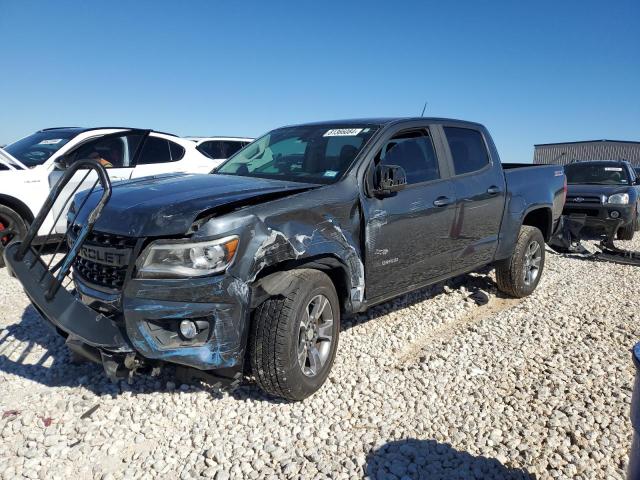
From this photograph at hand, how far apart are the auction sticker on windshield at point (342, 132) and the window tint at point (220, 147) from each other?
570 cm

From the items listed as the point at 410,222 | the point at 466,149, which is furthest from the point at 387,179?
the point at 466,149

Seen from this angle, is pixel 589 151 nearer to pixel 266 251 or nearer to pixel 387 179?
pixel 387 179

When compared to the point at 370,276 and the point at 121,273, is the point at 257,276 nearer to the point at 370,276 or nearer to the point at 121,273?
the point at 121,273

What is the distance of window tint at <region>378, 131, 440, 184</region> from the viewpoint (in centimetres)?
387

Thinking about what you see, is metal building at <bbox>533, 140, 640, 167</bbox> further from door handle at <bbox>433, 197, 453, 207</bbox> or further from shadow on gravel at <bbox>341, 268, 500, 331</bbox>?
door handle at <bbox>433, 197, 453, 207</bbox>

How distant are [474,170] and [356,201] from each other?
5.90 ft

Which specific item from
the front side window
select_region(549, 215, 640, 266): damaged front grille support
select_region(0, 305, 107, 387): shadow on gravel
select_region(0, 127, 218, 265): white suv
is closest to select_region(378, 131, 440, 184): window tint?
select_region(0, 305, 107, 387): shadow on gravel

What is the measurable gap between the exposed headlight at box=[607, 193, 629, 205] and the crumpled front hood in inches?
309

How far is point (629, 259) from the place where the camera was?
7.43 meters

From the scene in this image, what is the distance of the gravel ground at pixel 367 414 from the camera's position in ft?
8.39

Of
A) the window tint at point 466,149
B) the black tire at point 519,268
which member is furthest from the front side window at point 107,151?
the black tire at point 519,268

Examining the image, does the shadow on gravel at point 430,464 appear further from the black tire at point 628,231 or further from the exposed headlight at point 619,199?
the black tire at point 628,231

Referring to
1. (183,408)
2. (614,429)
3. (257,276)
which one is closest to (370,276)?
(257,276)

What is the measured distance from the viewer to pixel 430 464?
2.56 metres
